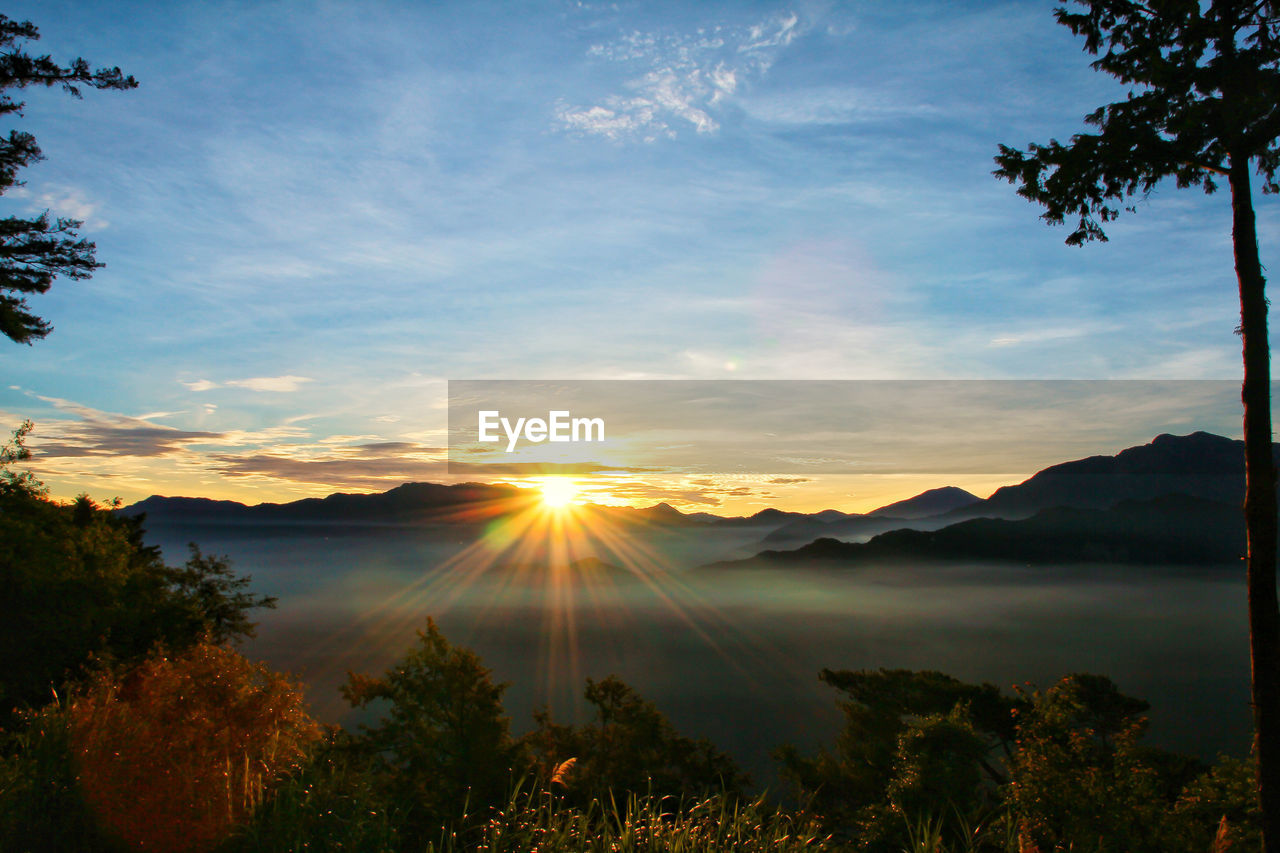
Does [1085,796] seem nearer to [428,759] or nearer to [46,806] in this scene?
[46,806]

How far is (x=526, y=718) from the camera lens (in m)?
188

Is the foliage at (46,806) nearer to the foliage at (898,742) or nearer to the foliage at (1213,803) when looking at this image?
the foliage at (1213,803)

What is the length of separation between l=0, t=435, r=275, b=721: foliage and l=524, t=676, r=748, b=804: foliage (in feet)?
78.1

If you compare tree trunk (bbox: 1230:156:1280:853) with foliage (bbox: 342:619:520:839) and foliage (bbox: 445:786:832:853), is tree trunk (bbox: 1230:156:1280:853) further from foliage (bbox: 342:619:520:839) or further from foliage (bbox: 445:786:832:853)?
foliage (bbox: 342:619:520:839)

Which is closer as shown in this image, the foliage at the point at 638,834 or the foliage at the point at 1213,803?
the foliage at the point at 638,834

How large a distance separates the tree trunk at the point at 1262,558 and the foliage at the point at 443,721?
128 ft

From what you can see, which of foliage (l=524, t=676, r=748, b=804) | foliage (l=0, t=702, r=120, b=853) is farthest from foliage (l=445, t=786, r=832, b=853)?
foliage (l=524, t=676, r=748, b=804)

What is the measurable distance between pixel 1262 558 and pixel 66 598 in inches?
1572

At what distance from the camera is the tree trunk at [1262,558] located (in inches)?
510

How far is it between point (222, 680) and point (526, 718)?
180m

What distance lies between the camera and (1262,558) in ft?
43.5

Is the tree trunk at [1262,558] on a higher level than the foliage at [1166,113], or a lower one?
lower

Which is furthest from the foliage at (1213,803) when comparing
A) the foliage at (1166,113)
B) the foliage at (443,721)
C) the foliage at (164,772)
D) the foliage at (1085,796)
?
the foliage at (443,721)

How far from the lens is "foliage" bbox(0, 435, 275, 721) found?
1138 inches
